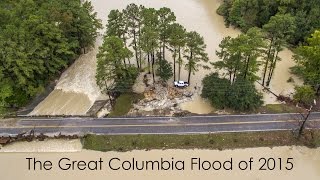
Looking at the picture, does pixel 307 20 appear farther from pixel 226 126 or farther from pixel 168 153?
pixel 168 153

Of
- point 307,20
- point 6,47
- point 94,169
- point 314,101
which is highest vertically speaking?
point 307,20

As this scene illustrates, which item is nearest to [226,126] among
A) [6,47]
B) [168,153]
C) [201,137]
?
[201,137]

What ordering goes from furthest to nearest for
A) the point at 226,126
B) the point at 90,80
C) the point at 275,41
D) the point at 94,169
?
the point at 90,80
the point at 275,41
the point at 226,126
the point at 94,169

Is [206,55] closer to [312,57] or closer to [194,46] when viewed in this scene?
[194,46]

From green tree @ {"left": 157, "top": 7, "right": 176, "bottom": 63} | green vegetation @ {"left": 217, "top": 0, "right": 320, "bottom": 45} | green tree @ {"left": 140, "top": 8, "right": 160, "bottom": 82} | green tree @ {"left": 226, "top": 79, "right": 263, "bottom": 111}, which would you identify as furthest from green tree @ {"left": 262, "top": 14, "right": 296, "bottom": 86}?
green tree @ {"left": 140, "top": 8, "right": 160, "bottom": 82}

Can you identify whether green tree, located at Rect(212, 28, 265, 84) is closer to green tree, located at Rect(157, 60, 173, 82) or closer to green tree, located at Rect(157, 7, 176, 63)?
green tree, located at Rect(157, 60, 173, 82)

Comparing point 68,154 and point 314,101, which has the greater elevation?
point 314,101
